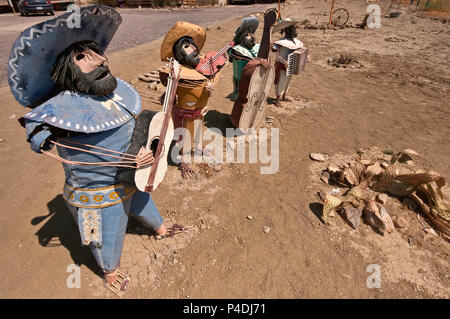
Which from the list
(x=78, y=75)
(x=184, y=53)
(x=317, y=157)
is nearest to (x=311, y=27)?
(x=317, y=157)

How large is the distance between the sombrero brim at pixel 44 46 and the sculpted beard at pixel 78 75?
35 mm

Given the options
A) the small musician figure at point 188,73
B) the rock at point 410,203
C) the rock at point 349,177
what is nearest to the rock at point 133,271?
the small musician figure at point 188,73

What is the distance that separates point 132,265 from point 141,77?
4899mm

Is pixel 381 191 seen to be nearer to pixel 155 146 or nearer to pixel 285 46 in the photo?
pixel 155 146

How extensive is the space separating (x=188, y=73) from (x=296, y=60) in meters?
2.68

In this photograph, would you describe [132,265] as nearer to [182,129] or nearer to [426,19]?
[182,129]

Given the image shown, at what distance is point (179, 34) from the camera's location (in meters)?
2.71

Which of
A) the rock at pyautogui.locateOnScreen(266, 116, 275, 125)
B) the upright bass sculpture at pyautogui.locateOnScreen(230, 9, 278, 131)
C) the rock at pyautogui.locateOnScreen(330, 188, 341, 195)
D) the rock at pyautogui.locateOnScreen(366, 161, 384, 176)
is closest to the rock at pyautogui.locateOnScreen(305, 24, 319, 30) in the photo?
the rock at pyautogui.locateOnScreen(266, 116, 275, 125)

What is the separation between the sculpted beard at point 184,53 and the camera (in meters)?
2.75

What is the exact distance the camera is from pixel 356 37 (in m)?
11.3

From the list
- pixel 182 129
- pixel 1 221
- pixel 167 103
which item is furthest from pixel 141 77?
pixel 167 103

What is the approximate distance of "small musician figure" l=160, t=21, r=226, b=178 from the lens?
274cm

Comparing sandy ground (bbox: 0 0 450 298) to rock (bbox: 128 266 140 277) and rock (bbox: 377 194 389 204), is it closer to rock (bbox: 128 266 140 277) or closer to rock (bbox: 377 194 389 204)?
rock (bbox: 128 266 140 277)

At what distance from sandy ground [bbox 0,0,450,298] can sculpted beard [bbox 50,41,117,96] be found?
1659 millimetres
